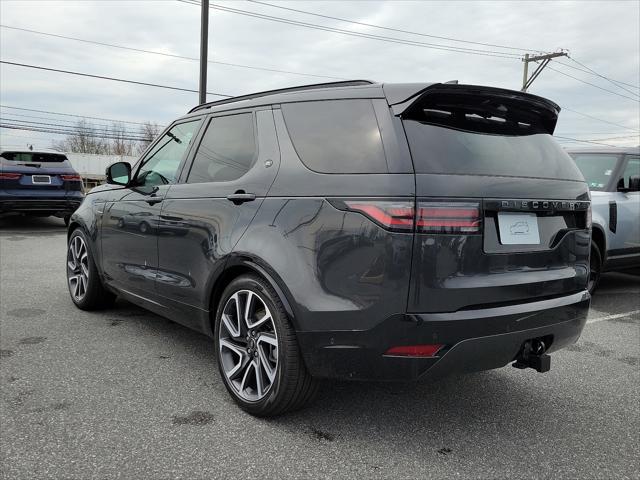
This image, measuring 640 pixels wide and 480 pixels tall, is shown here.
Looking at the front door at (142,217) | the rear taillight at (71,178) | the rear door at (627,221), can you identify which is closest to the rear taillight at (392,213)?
the front door at (142,217)

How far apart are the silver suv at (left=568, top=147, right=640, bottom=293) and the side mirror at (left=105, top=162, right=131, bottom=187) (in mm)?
4862

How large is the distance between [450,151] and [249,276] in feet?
4.05

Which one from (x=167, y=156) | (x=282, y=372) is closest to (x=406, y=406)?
(x=282, y=372)

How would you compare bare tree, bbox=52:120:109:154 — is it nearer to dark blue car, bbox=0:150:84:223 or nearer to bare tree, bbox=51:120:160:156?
bare tree, bbox=51:120:160:156

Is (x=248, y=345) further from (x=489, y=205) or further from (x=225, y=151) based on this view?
(x=489, y=205)

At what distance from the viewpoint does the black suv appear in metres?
2.34

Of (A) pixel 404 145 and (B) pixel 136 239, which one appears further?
(B) pixel 136 239

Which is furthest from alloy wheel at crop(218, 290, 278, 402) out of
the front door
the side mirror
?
the side mirror

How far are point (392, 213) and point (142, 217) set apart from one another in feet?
7.50

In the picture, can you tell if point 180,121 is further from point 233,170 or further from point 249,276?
point 249,276

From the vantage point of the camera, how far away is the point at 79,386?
3246mm

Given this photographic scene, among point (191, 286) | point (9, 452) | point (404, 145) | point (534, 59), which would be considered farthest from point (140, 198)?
point (534, 59)

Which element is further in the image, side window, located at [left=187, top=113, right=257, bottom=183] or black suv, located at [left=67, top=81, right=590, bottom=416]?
side window, located at [left=187, top=113, right=257, bottom=183]

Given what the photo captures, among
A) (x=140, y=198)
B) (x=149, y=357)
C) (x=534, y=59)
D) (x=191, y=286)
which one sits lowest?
(x=149, y=357)
